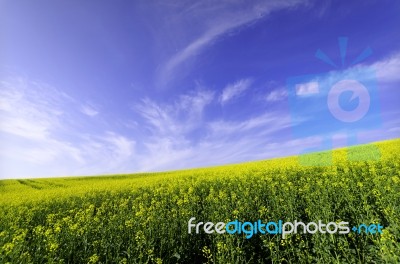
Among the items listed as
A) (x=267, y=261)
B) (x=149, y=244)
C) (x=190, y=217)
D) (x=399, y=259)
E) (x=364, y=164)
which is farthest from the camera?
(x=364, y=164)

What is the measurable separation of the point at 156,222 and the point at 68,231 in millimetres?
2268

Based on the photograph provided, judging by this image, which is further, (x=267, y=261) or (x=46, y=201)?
(x=46, y=201)

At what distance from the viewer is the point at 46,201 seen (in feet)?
46.9

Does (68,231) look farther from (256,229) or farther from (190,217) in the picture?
(256,229)

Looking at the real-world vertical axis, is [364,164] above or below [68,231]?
above

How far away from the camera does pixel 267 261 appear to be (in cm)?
659

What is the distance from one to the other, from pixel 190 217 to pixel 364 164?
31.9 feet

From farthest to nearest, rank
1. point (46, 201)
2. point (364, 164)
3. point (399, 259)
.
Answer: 1. point (46, 201)
2. point (364, 164)
3. point (399, 259)

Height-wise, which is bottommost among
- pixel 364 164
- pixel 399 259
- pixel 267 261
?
pixel 267 261

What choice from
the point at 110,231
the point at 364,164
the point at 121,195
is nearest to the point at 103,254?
the point at 110,231

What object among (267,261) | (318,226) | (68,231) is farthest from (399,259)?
(68,231)

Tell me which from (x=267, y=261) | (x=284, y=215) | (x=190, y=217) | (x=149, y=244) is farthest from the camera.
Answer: (x=190, y=217)

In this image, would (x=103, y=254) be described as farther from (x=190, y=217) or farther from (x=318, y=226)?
(x=318, y=226)

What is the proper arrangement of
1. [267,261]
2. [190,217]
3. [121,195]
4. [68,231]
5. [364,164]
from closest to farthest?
[267,261] → [68,231] → [190,217] → [364,164] → [121,195]
